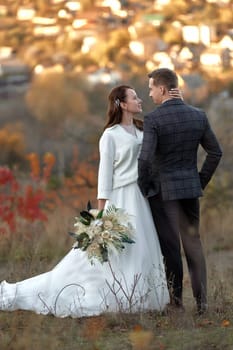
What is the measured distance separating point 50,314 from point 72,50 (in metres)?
→ 54.9

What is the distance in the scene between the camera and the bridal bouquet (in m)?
6.44

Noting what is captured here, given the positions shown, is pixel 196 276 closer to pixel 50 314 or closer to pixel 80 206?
pixel 50 314

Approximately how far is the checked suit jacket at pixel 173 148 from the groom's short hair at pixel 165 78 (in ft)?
0.35

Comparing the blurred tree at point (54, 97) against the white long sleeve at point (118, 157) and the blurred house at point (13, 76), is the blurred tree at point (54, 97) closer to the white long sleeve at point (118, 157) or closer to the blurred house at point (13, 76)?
the blurred house at point (13, 76)

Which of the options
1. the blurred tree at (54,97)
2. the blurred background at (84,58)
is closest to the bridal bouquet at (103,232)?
the blurred background at (84,58)

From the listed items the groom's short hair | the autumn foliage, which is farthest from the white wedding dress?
the autumn foliage

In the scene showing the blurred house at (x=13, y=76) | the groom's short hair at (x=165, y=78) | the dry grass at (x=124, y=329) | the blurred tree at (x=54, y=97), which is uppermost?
the blurred house at (x=13, y=76)

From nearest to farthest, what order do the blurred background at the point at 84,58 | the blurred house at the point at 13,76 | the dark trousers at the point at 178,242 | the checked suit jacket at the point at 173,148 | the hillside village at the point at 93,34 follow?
the checked suit jacket at the point at 173,148 → the dark trousers at the point at 178,242 → the blurred background at the point at 84,58 → the hillside village at the point at 93,34 → the blurred house at the point at 13,76

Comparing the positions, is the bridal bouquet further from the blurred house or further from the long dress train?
the blurred house

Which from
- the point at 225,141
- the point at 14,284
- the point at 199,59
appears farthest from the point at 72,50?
the point at 14,284

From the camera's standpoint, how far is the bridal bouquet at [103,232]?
6.44 m

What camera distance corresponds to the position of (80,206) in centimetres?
1340

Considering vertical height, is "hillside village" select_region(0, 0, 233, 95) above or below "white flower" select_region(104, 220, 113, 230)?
above

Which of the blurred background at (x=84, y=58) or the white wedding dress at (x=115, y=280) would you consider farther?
the blurred background at (x=84, y=58)
